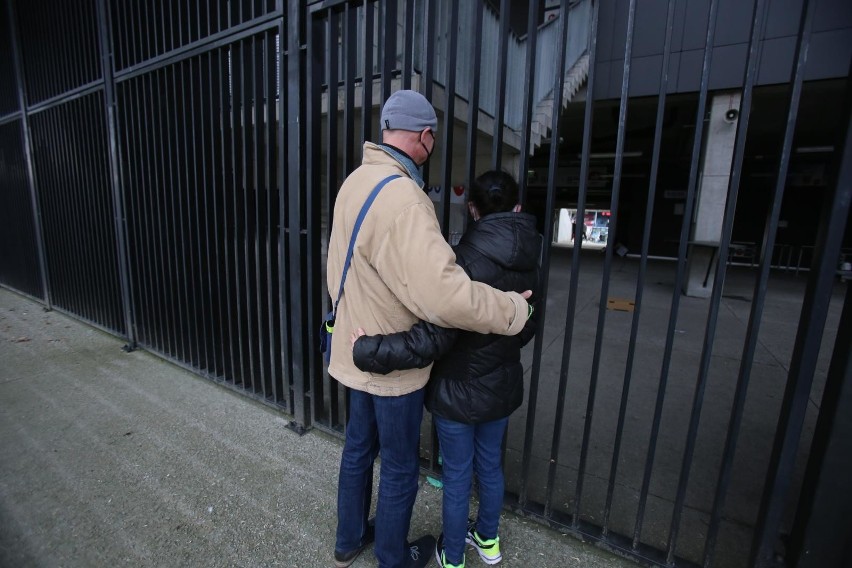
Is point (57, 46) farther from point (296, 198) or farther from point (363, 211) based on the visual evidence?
point (363, 211)

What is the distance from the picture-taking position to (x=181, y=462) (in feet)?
9.18

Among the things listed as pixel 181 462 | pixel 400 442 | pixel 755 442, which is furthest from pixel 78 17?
pixel 755 442

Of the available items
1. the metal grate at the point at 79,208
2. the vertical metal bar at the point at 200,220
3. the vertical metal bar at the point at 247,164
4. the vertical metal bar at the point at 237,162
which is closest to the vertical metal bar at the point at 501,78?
the vertical metal bar at the point at 247,164

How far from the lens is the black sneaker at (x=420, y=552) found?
2.01 metres

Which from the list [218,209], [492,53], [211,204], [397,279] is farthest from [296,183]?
[492,53]

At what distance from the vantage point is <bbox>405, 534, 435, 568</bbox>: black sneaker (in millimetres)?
2008

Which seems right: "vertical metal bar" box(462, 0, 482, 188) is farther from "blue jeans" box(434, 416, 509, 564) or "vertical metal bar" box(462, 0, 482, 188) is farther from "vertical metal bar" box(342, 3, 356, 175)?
"blue jeans" box(434, 416, 509, 564)

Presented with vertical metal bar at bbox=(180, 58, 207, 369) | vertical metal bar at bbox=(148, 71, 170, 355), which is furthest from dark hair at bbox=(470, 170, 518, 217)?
vertical metal bar at bbox=(148, 71, 170, 355)

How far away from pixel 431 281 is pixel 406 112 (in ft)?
2.30

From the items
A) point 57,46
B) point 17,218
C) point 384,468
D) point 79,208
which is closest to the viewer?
point 384,468

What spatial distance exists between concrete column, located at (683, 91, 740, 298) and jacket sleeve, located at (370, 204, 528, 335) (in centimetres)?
848

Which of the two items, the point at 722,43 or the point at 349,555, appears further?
the point at 722,43

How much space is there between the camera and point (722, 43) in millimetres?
8008

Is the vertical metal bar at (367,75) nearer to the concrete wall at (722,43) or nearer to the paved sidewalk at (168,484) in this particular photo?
the paved sidewalk at (168,484)
